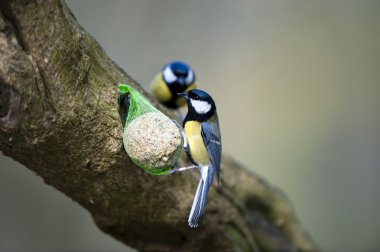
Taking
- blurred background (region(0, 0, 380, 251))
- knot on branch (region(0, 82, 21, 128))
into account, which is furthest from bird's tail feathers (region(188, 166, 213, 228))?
blurred background (region(0, 0, 380, 251))

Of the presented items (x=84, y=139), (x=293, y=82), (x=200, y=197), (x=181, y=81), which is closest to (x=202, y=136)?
(x=200, y=197)

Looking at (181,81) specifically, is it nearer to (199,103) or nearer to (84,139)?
(199,103)

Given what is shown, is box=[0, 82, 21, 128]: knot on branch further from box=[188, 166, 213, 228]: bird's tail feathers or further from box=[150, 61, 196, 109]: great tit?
box=[150, 61, 196, 109]: great tit

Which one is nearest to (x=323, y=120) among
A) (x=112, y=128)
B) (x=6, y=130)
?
(x=112, y=128)

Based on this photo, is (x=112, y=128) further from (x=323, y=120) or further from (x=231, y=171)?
(x=323, y=120)

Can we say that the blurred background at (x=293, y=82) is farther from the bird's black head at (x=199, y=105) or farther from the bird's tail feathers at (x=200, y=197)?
the bird's tail feathers at (x=200, y=197)
